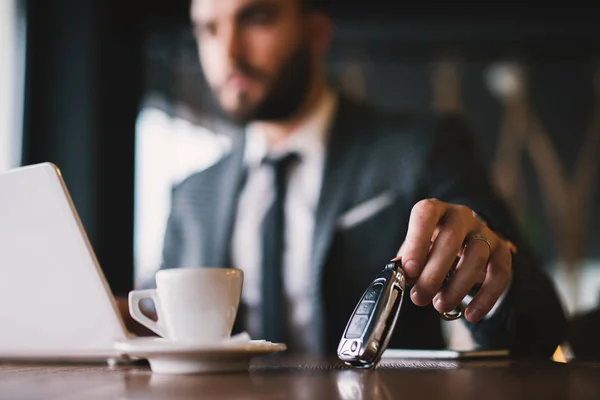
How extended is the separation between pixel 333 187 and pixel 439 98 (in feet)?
3.66

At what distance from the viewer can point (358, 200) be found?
2271mm

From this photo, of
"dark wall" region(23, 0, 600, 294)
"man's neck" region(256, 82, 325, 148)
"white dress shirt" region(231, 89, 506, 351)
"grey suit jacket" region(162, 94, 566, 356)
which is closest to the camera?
"grey suit jacket" region(162, 94, 566, 356)

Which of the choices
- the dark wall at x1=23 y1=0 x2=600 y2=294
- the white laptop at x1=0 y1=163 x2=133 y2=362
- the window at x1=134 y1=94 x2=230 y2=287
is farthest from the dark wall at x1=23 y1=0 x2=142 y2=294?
the white laptop at x1=0 y1=163 x2=133 y2=362

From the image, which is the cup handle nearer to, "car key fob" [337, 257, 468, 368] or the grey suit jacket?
"car key fob" [337, 257, 468, 368]

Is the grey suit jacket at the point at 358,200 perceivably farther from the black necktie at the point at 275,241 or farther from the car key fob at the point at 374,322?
the car key fob at the point at 374,322

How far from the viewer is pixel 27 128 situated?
268cm

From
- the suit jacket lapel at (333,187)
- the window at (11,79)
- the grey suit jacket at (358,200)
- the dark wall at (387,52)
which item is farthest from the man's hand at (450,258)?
the dark wall at (387,52)

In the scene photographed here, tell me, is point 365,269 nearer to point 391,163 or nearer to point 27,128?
point 391,163

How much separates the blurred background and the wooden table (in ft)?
7.42

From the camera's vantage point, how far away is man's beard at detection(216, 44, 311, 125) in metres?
2.74

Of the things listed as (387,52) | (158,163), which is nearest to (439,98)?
(387,52)

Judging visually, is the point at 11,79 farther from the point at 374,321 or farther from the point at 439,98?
the point at 374,321

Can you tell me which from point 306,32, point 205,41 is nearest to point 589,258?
point 306,32

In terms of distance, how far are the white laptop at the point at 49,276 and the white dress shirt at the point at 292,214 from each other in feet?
4.84
